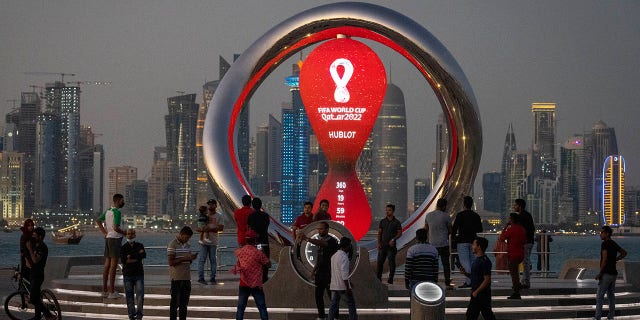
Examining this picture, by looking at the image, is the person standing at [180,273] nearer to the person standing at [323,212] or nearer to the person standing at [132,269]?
the person standing at [132,269]

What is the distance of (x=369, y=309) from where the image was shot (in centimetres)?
1788

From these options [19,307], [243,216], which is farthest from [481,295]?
[19,307]

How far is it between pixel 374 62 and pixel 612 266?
26.0 ft

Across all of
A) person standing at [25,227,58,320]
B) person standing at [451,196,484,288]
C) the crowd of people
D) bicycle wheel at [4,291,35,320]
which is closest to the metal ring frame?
the crowd of people

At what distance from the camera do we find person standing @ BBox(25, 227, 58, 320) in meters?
16.8

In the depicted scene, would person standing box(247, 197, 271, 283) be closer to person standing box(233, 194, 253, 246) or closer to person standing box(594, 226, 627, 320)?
person standing box(233, 194, 253, 246)

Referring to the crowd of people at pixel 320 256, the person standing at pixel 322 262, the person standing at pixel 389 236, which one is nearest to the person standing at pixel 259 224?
the crowd of people at pixel 320 256

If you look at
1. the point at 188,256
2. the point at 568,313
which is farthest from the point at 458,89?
the point at 188,256

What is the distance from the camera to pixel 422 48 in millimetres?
23281

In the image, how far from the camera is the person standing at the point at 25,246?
17.0 metres

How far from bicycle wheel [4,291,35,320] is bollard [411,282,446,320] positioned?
6233mm

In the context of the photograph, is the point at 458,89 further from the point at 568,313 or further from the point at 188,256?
the point at 188,256

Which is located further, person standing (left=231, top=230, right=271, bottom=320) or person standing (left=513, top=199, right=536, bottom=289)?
person standing (left=513, top=199, right=536, bottom=289)

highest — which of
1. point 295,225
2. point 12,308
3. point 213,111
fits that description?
point 213,111
